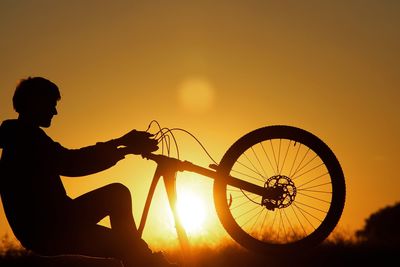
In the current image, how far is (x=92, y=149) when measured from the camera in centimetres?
664

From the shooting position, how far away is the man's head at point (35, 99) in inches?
260

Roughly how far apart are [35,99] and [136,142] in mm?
1006

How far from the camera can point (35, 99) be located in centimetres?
661

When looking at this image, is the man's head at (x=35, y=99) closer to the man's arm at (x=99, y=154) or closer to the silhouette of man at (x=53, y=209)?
the silhouette of man at (x=53, y=209)

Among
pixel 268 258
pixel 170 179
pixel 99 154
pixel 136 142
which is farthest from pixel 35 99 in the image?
pixel 268 258

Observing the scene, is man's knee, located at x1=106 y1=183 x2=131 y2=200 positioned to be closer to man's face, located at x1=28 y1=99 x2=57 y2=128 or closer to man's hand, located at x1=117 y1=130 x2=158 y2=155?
man's hand, located at x1=117 y1=130 x2=158 y2=155

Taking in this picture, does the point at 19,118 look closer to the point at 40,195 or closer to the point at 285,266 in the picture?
the point at 40,195

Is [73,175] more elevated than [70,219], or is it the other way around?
[73,175]

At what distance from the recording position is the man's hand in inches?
263

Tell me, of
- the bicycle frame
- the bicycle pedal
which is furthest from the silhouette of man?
the bicycle pedal

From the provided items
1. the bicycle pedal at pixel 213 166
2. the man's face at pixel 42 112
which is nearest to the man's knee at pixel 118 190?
the man's face at pixel 42 112

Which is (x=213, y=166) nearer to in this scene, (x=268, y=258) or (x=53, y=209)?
(x=53, y=209)

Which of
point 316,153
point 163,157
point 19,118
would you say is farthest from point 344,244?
point 19,118

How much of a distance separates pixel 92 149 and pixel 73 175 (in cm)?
32
